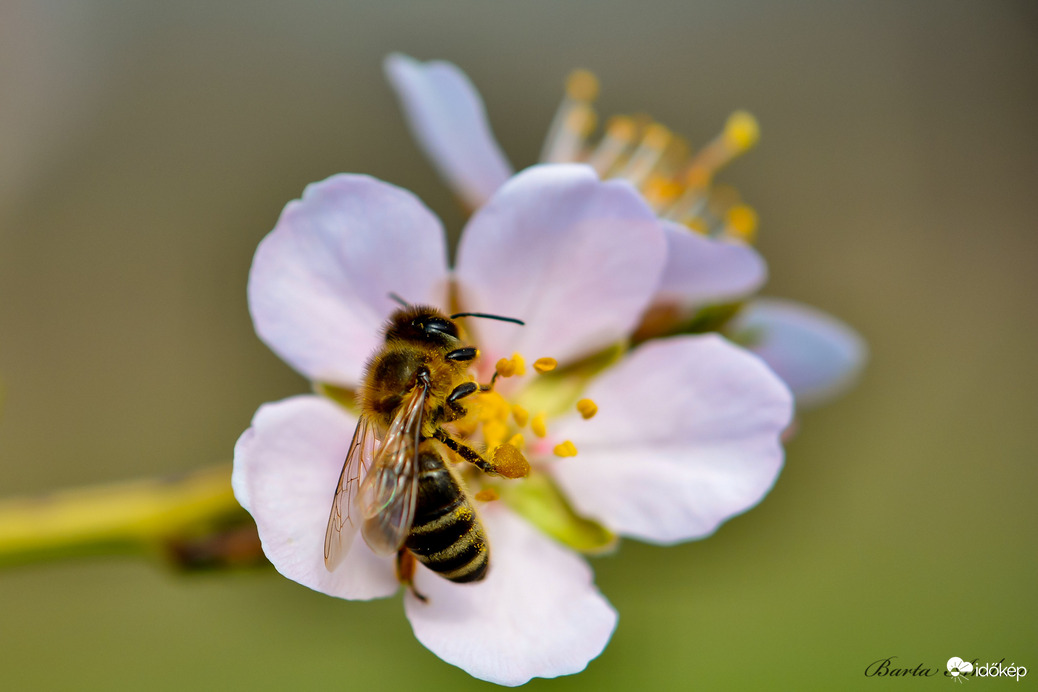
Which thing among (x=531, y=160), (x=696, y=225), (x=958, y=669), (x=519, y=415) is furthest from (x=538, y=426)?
(x=531, y=160)

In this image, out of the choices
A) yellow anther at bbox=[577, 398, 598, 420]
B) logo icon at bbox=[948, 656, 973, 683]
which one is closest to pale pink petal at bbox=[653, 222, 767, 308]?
yellow anther at bbox=[577, 398, 598, 420]

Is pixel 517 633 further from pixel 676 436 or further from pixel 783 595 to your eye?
pixel 783 595

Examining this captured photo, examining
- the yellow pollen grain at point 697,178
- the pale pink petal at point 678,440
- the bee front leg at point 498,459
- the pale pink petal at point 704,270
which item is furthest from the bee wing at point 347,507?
the yellow pollen grain at point 697,178

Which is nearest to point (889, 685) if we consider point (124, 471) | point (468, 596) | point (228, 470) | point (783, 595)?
point (783, 595)

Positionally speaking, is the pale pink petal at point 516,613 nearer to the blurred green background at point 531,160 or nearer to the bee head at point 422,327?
the bee head at point 422,327

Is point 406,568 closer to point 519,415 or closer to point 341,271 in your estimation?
point 519,415

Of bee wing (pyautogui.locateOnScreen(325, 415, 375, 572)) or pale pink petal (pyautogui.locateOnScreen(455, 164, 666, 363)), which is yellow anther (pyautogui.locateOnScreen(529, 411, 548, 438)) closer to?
pale pink petal (pyautogui.locateOnScreen(455, 164, 666, 363))
